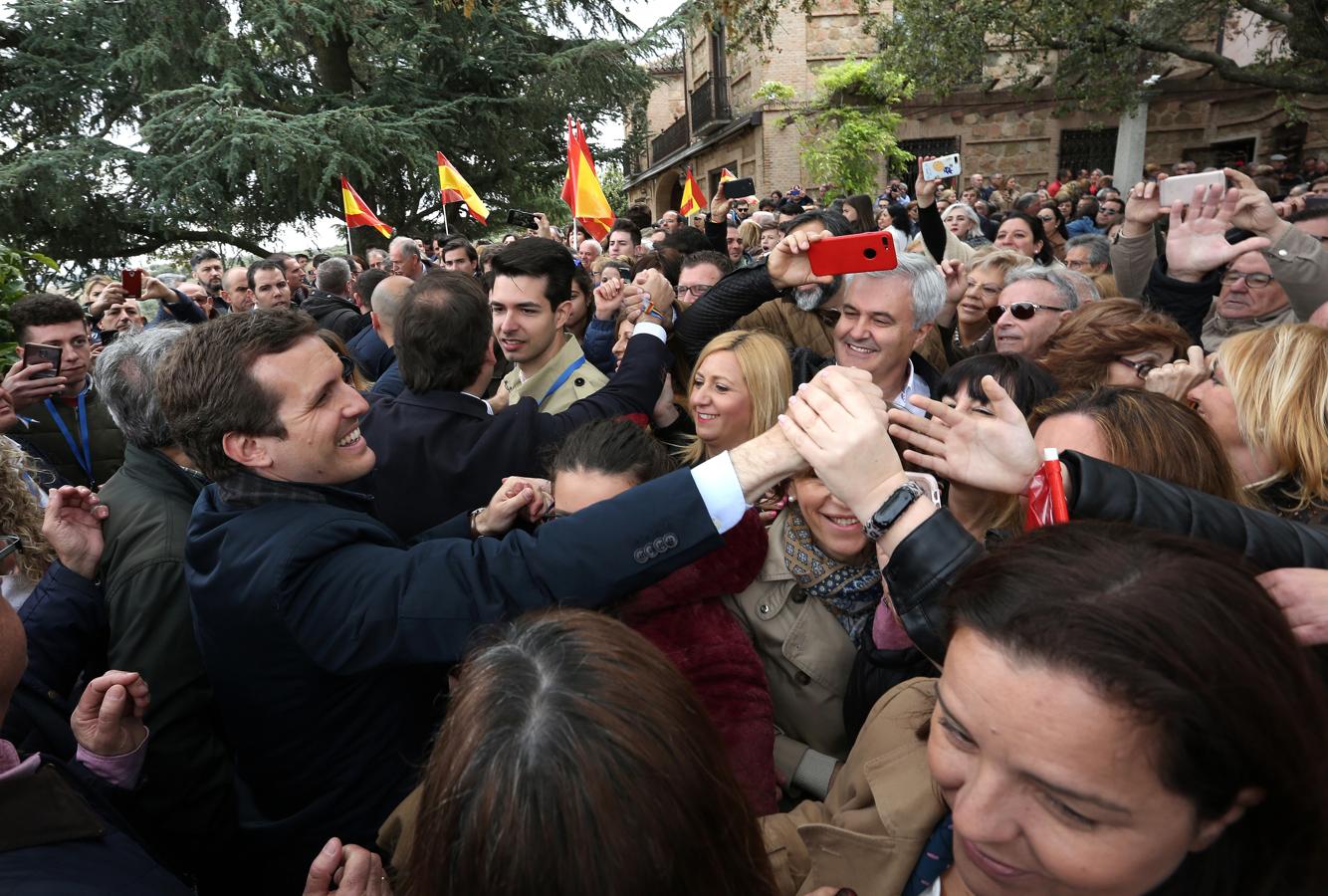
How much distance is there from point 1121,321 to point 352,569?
277 centimetres

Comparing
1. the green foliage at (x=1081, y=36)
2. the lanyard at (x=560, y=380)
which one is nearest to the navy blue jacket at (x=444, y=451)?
the lanyard at (x=560, y=380)

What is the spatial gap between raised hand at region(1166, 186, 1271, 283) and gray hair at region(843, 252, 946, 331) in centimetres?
101

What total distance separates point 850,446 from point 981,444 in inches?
15.8

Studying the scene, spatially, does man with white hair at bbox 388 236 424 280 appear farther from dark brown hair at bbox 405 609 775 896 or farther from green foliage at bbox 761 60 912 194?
green foliage at bbox 761 60 912 194

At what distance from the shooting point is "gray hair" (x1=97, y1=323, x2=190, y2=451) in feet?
7.73

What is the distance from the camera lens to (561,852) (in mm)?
861

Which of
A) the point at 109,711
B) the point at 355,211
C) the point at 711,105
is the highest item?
the point at 711,105

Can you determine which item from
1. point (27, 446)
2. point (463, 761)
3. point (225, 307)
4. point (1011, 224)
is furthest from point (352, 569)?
point (225, 307)

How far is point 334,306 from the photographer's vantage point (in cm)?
638

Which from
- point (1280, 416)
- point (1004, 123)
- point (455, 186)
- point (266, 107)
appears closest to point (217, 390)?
point (1280, 416)

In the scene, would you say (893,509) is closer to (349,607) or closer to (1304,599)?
(1304,599)

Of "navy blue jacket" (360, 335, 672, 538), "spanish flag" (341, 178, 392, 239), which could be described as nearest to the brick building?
"spanish flag" (341, 178, 392, 239)

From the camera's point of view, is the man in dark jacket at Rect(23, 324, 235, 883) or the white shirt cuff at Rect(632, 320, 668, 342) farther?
the white shirt cuff at Rect(632, 320, 668, 342)

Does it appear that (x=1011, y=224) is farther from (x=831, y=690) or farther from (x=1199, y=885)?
(x=1199, y=885)
